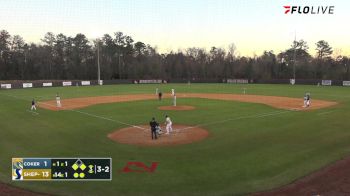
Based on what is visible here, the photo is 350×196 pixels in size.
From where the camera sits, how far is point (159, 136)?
2352cm

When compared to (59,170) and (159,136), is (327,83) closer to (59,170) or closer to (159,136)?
(159,136)

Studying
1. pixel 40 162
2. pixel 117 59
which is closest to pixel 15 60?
pixel 117 59

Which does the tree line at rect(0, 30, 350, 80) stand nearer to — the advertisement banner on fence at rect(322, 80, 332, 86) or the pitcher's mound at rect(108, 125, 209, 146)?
the advertisement banner on fence at rect(322, 80, 332, 86)

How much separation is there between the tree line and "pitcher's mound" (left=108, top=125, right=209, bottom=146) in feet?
314

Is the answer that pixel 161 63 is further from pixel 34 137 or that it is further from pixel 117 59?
pixel 34 137

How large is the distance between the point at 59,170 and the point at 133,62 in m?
120

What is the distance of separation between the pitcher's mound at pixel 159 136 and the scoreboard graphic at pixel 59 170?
22.2ft

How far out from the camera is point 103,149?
20.5 meters

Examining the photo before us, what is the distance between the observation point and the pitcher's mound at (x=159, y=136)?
21922 millimetres

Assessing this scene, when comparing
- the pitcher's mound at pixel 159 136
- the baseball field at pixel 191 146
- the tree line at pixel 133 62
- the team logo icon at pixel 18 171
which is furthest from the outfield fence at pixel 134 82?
the team logo icon at pixel 18 171

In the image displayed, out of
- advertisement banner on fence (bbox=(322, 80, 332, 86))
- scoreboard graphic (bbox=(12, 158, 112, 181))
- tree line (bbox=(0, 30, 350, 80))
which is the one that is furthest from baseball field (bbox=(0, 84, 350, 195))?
tree line (bbox=(0, 30, 350, 80))

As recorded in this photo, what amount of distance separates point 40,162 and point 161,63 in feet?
402

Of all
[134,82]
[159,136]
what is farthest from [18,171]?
[134,82]

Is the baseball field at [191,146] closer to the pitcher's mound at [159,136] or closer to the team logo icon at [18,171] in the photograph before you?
the pitcher's mound at [159,136]
